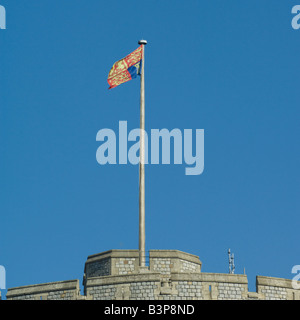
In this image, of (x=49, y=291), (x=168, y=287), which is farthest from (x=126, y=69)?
(x=168, y=287)

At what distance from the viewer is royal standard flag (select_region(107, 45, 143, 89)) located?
200 ft

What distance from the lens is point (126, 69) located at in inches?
2404

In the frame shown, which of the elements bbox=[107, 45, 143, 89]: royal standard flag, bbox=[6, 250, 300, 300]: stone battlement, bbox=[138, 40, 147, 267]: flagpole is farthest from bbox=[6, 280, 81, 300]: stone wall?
bbox=[107, 45, 143, 89]: royal standard flag

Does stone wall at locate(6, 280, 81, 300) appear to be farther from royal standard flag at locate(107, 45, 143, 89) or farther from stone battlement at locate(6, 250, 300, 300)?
royal standard flag at locate(107, 45, 143, 89)

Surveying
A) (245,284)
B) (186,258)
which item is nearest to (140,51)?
(186,258)

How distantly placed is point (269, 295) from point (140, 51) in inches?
682

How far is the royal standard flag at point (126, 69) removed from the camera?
60.9 meters

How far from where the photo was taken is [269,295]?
51.2m

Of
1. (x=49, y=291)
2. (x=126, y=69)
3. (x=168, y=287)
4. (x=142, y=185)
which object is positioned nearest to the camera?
(x=168, y=287)

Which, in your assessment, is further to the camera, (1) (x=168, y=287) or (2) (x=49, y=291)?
(2) (x=49, y=291)

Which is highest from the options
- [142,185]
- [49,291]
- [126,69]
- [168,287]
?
[126,69]

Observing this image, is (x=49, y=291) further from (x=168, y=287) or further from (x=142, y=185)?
(x=142, y=185)
